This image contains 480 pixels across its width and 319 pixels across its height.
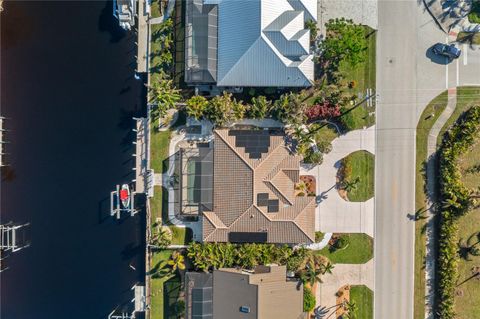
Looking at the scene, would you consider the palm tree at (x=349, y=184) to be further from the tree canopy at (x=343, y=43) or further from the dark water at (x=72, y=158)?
the dark water at (x=72, y=158)

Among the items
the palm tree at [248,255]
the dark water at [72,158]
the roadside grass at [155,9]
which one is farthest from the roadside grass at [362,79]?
the dark water at [72,158]

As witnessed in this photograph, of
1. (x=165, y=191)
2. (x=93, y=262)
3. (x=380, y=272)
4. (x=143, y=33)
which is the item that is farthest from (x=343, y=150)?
(x=93, y=262)

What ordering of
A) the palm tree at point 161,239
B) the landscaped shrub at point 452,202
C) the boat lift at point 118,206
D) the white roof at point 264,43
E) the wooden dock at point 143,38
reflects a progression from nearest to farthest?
the white roof at point 264,43 → the landscaped shrub at point 452,202 → the palm tree at point 161,239 → the boat lift at point 118,206 → the wooden dock at point 143,38

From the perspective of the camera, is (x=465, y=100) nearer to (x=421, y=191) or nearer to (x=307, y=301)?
(x=421, y=191)

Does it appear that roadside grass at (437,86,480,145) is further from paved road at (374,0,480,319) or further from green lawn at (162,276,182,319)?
green lawn at (162,276,182,319)

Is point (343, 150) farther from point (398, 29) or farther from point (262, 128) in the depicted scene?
point (398, 29)

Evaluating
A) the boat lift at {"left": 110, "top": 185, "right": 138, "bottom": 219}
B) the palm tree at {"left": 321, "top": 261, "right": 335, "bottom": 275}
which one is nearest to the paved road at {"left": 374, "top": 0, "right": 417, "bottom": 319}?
the palm tree at {"left": 321, "top": 261, "right": 335, "bottom": 275}

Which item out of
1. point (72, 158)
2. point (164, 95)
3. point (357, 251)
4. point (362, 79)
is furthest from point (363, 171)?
point (72, 158)
